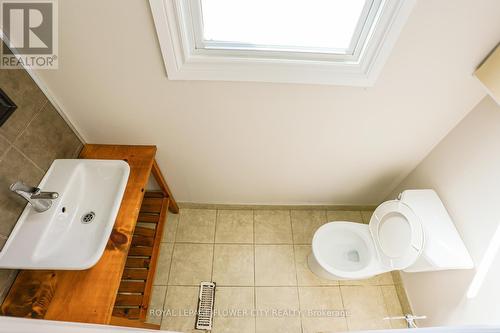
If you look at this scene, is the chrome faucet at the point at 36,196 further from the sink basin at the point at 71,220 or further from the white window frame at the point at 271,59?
the white window frame at the point at 271,59

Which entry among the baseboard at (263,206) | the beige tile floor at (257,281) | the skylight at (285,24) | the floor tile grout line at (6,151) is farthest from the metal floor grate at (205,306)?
the skylight at (285,24)

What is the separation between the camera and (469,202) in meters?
1.27

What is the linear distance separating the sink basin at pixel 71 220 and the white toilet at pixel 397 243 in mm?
1147

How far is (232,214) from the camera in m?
2.02

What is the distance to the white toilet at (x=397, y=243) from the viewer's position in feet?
4.18

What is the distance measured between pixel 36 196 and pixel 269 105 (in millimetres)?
1040

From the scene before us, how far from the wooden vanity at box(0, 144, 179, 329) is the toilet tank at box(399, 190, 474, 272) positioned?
142 cm

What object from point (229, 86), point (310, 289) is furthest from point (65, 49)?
point (310, 289)

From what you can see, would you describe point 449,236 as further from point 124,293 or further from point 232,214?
point 124,293

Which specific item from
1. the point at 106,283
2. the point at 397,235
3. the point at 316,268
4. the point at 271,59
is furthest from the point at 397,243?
the point at 106,283

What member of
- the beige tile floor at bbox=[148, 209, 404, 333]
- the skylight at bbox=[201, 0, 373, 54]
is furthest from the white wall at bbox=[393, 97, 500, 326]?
the skylight at bbox=[201, 0, 373, 54]

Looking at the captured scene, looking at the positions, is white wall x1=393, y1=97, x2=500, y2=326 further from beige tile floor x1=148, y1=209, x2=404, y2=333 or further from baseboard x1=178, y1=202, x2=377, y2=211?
baseboard x1=178, y1=202, x2=377, y2=211

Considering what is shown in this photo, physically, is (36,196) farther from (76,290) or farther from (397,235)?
(397,235)

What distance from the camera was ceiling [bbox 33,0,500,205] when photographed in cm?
94
